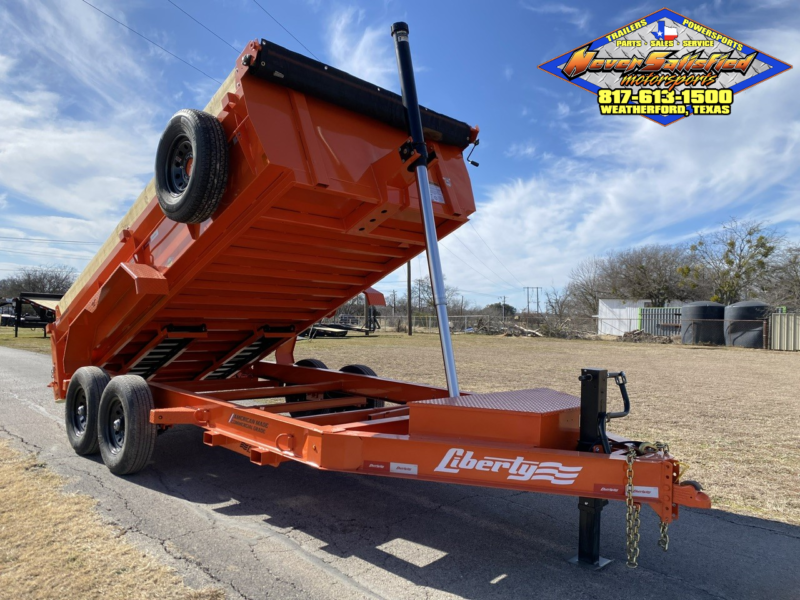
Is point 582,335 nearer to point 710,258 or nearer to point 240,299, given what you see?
point 710,258

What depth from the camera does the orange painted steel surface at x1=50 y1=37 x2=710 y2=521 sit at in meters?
3.33

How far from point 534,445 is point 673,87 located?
37.9 feet

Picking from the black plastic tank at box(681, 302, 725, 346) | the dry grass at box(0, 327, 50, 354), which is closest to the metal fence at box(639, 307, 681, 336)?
the black plastic tank at box(681, 302, 725, 346)

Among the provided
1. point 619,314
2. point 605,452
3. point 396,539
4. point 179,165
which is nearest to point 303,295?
point 179,165

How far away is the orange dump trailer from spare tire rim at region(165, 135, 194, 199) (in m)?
0.02

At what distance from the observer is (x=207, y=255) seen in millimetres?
4742

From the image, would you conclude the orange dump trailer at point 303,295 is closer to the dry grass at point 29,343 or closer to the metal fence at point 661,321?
the dry grass at point 29,343

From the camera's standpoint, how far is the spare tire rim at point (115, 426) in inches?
208

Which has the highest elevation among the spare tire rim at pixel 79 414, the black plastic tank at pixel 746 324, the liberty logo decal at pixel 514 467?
the black plastic tank at pixel 746 324

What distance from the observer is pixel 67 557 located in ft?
11.3

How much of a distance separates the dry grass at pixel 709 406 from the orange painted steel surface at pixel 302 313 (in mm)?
2515

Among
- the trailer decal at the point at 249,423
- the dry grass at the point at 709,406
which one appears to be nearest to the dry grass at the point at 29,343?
the dry grass at the point at 709,406

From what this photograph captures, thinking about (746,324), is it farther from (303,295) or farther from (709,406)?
(303,295)

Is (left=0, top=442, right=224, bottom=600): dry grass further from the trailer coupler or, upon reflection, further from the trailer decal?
the trailer coupler
